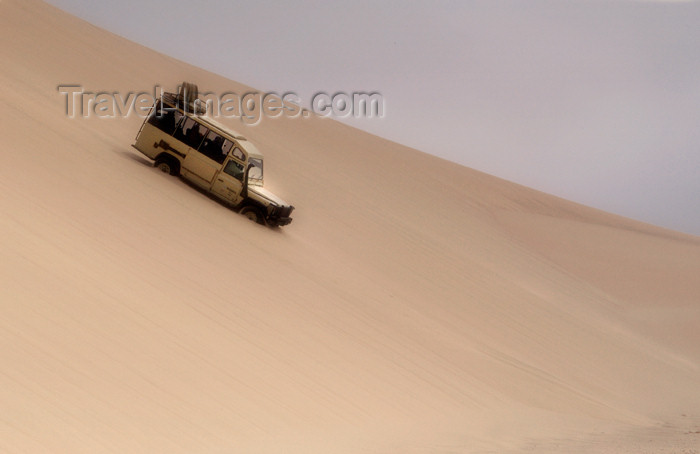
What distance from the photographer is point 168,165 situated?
53.0 feet

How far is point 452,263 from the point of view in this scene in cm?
2109

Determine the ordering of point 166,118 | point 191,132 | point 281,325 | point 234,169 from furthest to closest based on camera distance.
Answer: point 166,118 → point 191,132 → point 234,169 → point 281,325

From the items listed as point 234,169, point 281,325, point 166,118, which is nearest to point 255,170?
point 234,169

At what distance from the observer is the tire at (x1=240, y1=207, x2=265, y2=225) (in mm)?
15820

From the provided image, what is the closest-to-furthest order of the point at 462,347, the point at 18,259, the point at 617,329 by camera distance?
the point at 18,259, the point at 462,347, the point at 617,329

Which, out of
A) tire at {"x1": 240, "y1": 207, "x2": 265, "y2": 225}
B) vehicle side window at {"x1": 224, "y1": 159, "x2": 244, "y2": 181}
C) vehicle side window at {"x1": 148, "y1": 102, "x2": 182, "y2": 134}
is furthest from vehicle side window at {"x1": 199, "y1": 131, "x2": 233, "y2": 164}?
tire at {"x1": 240, "y1": 207, "x2": 265, "y2": 225}

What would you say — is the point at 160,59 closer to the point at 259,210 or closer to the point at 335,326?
the point at 259,210

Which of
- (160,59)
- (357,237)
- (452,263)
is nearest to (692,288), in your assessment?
(452,263)

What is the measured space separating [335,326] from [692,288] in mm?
24687

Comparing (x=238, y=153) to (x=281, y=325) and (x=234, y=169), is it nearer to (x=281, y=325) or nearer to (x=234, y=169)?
(x=234, y=169)

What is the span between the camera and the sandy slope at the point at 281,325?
24.8 feet

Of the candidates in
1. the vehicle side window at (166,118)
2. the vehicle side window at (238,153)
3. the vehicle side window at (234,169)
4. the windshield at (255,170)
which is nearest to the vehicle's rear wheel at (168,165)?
the vehicle side window at (166,118)

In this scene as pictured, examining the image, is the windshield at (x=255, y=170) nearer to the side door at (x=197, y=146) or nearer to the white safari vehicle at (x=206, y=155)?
the white safari vehicle at (x=206, y=155)

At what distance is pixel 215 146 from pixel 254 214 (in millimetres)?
1583
